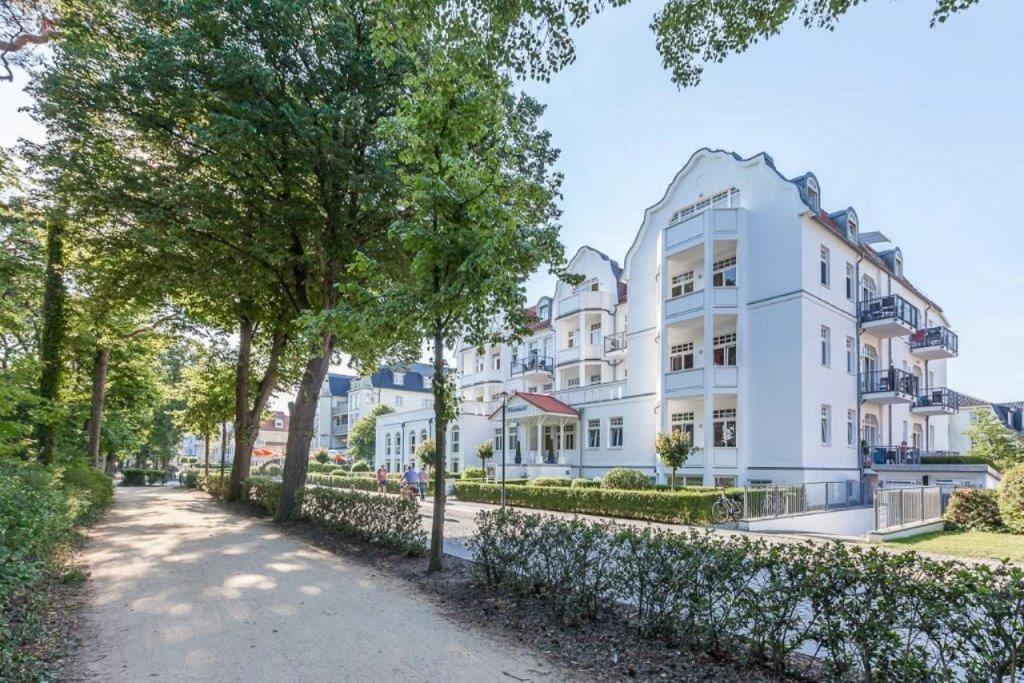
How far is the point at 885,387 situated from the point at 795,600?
23948 mm

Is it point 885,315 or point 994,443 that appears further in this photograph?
point 885,315

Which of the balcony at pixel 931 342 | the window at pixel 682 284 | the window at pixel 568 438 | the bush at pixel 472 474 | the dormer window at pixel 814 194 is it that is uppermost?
the dormer window at pixel 814 194

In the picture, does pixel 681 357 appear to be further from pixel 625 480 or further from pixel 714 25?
pixel 714 25

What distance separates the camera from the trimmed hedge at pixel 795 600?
3.79 metres

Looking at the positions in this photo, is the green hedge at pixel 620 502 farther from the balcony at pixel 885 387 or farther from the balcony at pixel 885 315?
the balcony at pixel 885 315

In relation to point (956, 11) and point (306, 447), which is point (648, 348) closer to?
point (306, 447)

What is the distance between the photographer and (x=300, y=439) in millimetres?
15820

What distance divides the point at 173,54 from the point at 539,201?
26.2 feet

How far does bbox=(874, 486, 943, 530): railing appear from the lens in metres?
15.2

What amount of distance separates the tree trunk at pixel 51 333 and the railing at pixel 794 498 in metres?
19.1

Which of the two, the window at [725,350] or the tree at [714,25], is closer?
the tree at [714,25]

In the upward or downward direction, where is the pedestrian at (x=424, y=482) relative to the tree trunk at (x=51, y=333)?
downward

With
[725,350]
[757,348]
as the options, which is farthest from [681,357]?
[757,348]

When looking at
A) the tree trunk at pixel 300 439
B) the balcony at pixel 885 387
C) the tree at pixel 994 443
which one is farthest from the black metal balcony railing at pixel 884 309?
the tree trunk at pixel 300 439
